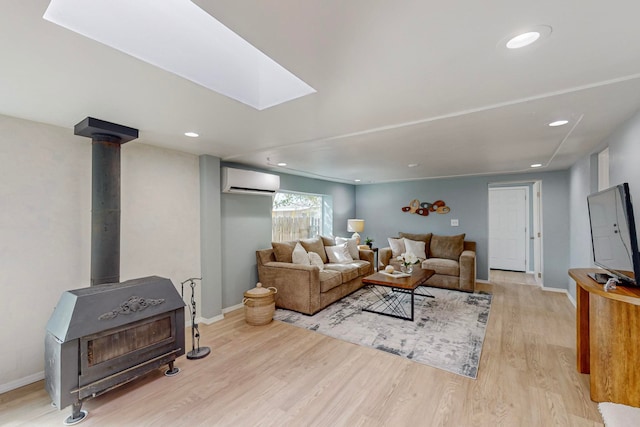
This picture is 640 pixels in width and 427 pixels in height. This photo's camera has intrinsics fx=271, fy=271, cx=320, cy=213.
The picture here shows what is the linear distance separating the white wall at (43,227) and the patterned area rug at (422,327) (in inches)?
87.8

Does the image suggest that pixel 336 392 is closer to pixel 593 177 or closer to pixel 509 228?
pixel 593 177

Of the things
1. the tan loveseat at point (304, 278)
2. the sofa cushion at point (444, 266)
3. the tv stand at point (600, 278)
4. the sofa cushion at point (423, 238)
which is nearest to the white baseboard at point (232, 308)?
the tan loveseat at point (304, 278)

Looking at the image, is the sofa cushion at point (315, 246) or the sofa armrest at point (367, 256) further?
the sofa armrest at point (367, 256)

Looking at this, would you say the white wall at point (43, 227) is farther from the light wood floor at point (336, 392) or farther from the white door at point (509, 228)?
the white door at point (509, 228)

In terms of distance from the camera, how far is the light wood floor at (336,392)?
6.15 ft

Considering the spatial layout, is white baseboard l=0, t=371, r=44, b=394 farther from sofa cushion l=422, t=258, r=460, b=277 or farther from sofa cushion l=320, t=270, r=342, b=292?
sofa cushion l=422, t=258, r=460, b=277

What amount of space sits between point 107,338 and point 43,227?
122cm

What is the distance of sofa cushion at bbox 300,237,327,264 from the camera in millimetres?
4777

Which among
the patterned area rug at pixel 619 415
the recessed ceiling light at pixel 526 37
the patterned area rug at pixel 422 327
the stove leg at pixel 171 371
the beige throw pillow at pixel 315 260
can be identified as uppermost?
the recessed ceiling light at pixel 526 37

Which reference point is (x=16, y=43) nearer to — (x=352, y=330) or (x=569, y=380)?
(x=352, y=330)

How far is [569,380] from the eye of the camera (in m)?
2.25

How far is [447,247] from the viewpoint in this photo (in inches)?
214

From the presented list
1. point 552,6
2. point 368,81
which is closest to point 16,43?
point 368,81

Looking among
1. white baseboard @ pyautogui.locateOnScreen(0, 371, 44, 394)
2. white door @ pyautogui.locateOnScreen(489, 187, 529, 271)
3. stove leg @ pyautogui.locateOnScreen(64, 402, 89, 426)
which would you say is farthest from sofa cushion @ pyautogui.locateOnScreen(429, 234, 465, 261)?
white baseboard @ pyautogui.locateOnScreen(0, 371, 44, 394)
